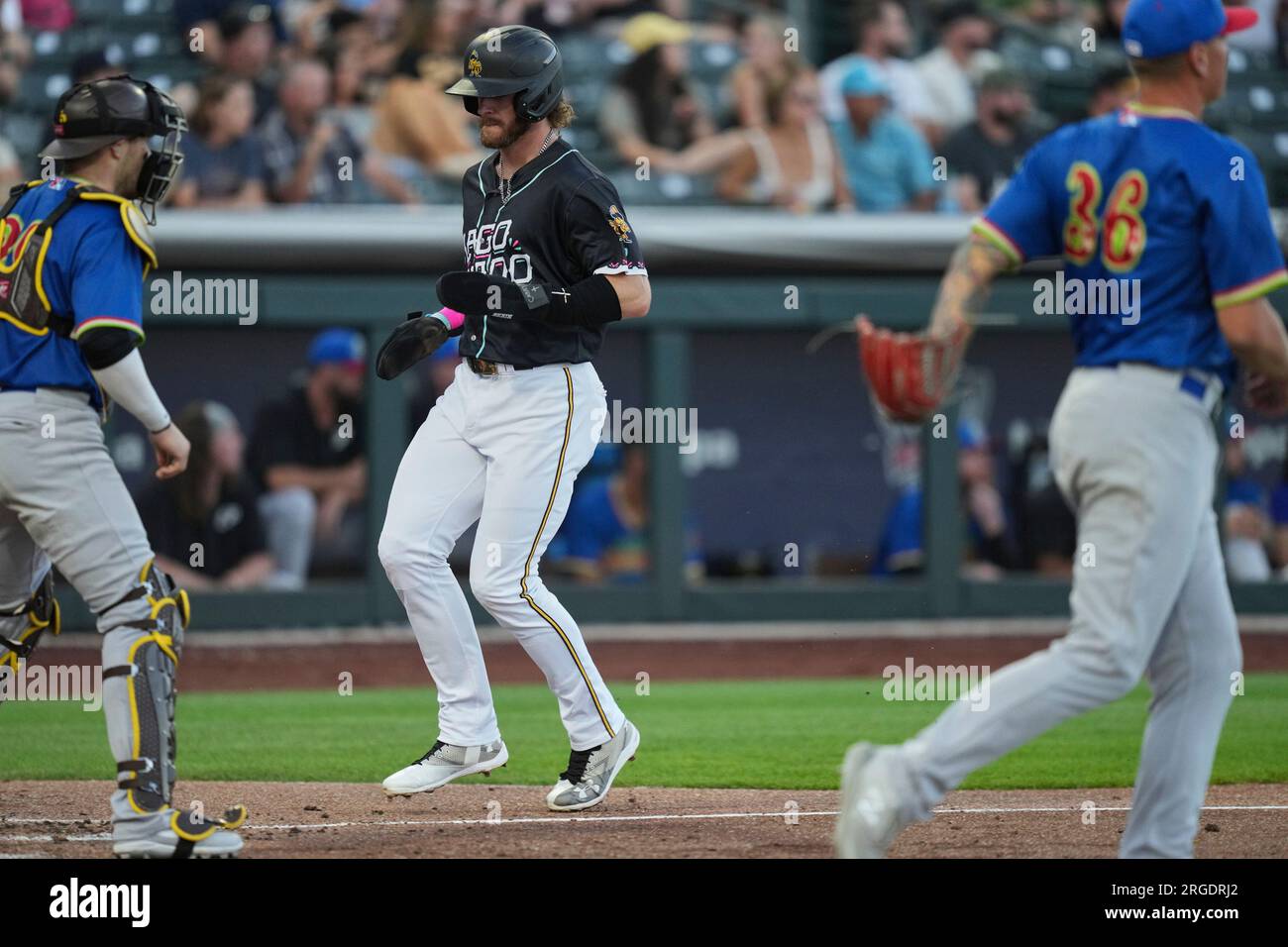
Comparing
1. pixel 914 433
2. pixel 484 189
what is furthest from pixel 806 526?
pixel 484 189

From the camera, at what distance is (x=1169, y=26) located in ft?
12.3

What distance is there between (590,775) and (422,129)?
26.4ft

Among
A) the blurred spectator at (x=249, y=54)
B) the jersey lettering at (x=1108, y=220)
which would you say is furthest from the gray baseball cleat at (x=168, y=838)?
the blurred spectator at (x=249, y=54)

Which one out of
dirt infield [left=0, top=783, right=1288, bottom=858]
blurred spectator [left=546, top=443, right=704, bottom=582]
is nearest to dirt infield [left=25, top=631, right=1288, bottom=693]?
blurred spectator [left=546, top=443, right=704, bottom=582]

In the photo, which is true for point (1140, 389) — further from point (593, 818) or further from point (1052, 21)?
point (1052, 21)

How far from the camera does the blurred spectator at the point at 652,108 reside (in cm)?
1302

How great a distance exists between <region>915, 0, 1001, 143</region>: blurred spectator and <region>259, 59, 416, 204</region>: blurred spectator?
4079 mm

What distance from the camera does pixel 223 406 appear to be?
12.5 meters

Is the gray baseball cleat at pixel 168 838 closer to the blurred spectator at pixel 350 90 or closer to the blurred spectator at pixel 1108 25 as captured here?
the blurred spectator at pixel 350 90

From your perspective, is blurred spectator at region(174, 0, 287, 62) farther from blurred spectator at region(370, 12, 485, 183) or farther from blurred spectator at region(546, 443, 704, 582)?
blurred spectator at region(546, 443, 704, 582)

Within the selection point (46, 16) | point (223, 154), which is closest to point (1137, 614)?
point (223, 154)

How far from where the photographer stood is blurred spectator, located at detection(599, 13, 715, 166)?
13023 millimetres
